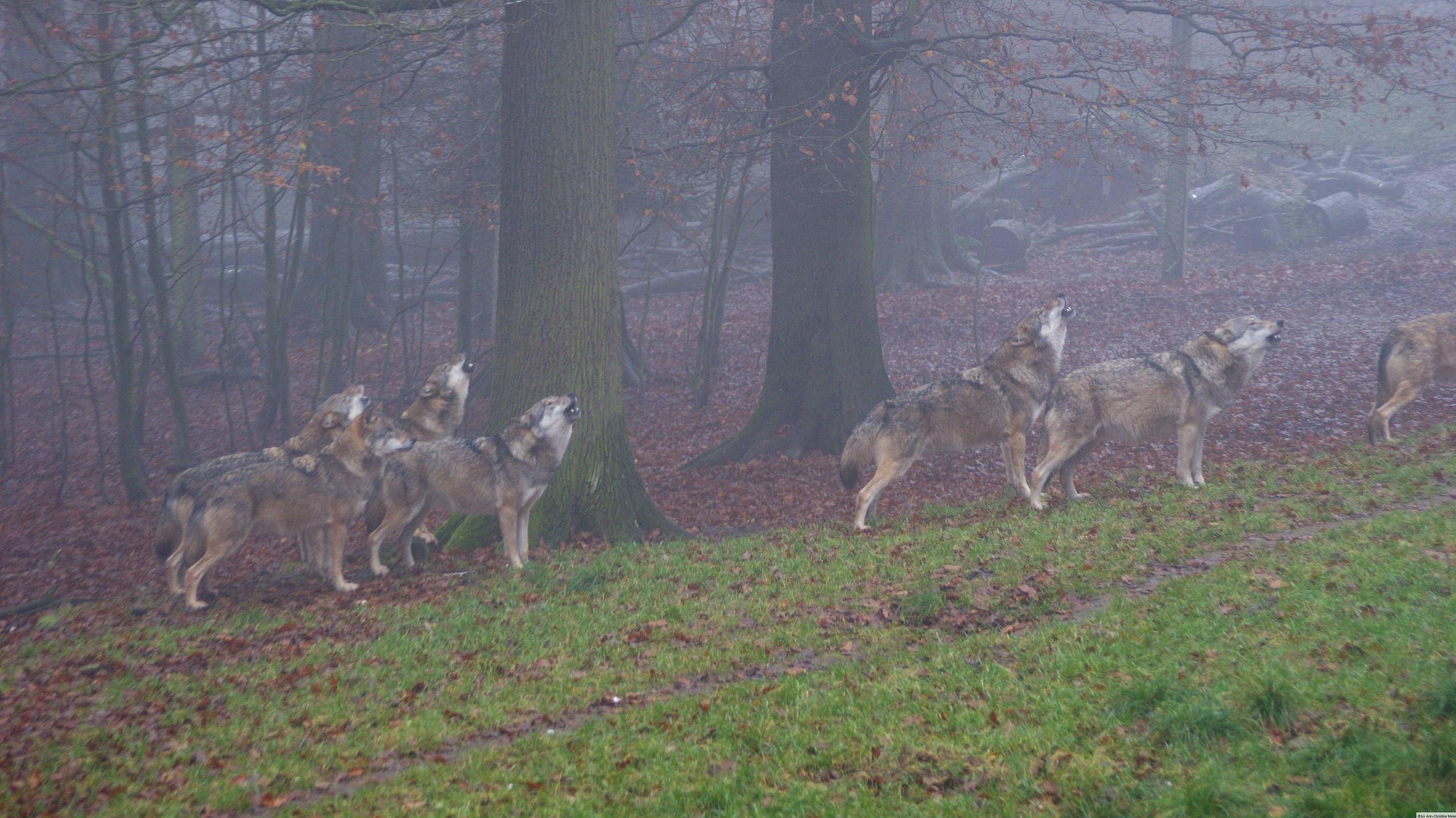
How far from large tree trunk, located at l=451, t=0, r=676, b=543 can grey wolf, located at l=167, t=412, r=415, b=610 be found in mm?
1492

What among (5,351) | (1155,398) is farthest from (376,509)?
(5,351)

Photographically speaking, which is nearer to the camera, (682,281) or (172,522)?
(172,522)

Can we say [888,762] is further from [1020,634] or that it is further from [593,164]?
[593,164]

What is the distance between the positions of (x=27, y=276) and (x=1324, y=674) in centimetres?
3486

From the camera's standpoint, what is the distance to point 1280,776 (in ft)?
13.7

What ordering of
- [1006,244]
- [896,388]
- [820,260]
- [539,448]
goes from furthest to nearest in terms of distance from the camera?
[1006,244], [896,388], [820,260], [539,448]

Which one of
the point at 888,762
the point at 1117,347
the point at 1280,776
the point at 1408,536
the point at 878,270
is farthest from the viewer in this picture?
the point at 878,270

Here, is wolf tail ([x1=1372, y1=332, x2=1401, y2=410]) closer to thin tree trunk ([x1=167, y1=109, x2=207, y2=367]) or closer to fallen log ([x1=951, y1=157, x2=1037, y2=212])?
fallen log ([x1=951, y1=157, x2=1037, y2=212])

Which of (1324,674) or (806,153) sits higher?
(806,153)

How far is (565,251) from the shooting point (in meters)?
11.2

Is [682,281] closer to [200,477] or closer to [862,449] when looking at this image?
[862,449]

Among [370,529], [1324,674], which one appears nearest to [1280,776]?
[1324,674]

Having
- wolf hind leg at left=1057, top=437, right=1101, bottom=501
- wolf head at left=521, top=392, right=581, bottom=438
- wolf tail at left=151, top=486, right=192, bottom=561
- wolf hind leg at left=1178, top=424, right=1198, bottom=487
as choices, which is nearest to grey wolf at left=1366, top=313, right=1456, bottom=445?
wolf hind leg at left=1178, top=424, right=1198, bottom=487

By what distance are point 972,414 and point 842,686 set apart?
624cm
